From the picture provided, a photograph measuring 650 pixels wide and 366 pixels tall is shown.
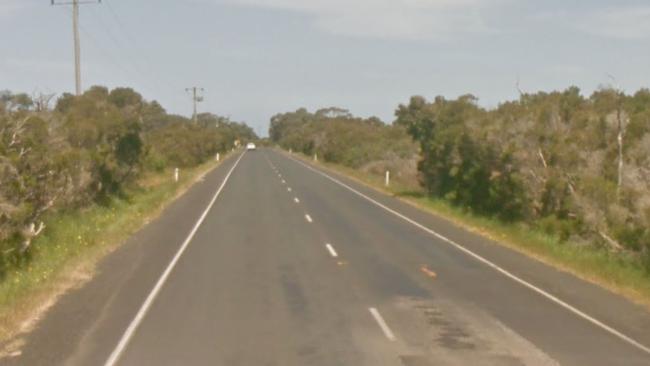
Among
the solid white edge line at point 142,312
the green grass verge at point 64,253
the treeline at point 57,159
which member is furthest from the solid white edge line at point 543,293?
the treeline at point 57,159

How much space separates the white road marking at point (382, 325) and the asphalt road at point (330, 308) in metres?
0.04

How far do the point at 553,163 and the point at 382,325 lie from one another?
59.5 ft

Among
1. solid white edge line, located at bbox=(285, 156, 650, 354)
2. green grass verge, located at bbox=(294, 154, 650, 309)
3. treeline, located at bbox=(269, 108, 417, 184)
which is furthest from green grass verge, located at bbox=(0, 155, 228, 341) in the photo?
treeline, located at bbox=(269, 108, 417, 184)

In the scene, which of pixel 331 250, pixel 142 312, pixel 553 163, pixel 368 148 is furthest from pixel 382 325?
pixel 368 148

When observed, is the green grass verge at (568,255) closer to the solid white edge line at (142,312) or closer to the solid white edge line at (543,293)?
the solid white edge line at (543,293)

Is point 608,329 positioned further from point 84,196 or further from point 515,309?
point 84,196

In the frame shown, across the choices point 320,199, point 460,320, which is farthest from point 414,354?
point 320,199

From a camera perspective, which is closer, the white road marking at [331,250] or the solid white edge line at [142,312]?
the solid white edge line at [142,312]

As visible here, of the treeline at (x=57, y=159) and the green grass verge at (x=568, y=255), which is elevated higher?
the treeline at (x=57, y=159)

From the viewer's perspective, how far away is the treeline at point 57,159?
20.3 m

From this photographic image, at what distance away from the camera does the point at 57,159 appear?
86.2 feet

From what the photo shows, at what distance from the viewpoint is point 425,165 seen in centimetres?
4397

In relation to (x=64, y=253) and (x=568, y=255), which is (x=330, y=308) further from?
(x=568, y=255)

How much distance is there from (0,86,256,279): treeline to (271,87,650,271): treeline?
13.6 metres
